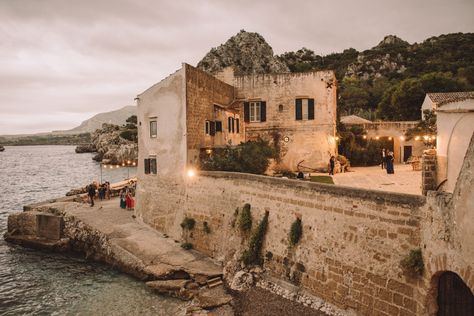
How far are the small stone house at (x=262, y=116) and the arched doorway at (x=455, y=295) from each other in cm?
1415

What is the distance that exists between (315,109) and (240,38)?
39.5 metres

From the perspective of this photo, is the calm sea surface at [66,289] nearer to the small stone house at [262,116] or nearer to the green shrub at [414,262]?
the small stone house at [262,116]

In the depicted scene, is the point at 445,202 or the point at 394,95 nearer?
the point at 445,202

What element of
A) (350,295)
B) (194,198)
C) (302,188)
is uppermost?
(302,188)

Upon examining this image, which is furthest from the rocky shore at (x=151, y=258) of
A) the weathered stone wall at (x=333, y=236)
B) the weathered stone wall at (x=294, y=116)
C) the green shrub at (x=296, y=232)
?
the weathered stone wall at (x=294, y=116)

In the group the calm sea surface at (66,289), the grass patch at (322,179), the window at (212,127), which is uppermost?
the window at (212,127)

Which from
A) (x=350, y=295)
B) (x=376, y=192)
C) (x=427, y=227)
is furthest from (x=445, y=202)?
(x=350, y=295)

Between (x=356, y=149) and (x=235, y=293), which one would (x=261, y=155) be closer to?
(x=235, y=293)

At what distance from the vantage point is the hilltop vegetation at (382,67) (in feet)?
144

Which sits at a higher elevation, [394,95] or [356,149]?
[394,95]

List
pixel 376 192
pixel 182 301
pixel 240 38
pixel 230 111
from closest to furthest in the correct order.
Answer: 1. pixel 376 192
2. pixel 182 301
3. pixel 230 111
4. pixel 240 38

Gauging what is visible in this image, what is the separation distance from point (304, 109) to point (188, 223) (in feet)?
43.9

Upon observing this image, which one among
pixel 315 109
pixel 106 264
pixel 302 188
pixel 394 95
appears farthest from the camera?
pixel 394 95

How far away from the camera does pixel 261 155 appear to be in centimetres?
2086
